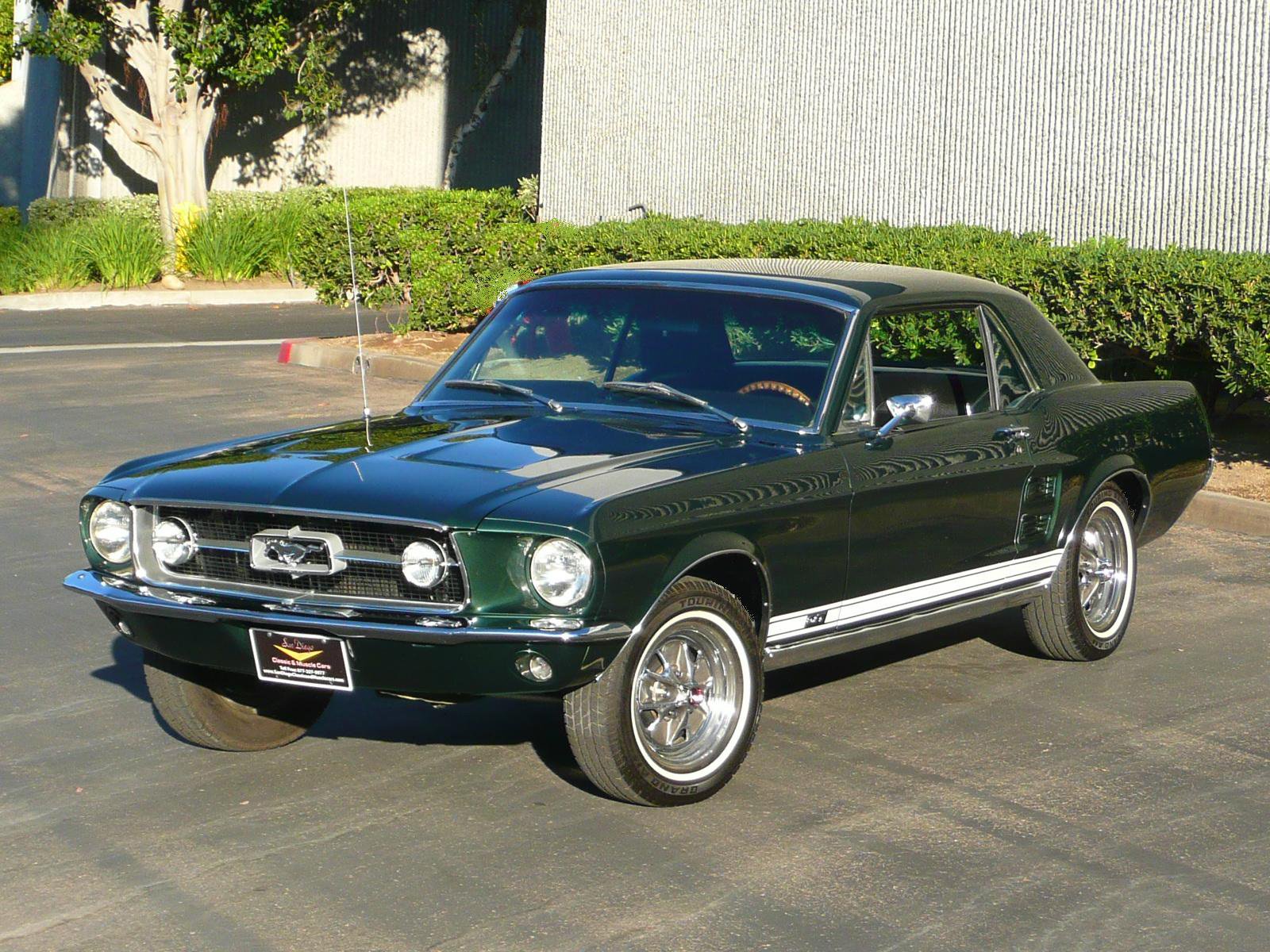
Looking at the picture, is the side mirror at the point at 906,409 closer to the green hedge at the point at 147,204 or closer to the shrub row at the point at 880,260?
the shrub row at the point at 880,260

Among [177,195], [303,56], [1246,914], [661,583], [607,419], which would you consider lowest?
[1246,914]

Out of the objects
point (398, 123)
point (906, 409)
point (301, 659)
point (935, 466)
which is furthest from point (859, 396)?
point (398, 123)

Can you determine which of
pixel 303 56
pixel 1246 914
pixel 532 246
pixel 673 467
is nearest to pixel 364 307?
pixel 532 246

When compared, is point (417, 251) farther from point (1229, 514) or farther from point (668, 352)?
point (668, 352)

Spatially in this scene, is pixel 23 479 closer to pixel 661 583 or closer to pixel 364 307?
pixel 661 583

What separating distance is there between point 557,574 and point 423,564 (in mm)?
405

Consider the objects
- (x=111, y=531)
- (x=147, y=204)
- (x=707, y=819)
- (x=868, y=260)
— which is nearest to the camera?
(x=707, y=819)

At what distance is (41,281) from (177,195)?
4.37 metres

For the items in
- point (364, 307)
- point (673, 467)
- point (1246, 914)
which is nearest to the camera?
point (1246, 914)

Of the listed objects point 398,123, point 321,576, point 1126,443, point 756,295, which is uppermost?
point 398,123

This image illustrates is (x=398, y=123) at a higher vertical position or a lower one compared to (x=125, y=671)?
higher

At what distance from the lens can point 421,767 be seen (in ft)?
19.2

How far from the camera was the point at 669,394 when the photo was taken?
629 centimetres

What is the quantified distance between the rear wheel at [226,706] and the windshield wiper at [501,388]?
131cm
